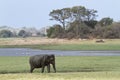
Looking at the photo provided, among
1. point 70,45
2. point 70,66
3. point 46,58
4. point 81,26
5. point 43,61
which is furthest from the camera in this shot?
point 81,26

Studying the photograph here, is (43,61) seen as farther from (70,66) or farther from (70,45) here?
(70,45)

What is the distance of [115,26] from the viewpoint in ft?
378

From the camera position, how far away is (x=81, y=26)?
117 metres

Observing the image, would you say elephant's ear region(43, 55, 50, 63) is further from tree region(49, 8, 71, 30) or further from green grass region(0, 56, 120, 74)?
tree region(49, 8, 71, 30)

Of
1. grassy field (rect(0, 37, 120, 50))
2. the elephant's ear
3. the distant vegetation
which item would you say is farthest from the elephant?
the distant vegetation

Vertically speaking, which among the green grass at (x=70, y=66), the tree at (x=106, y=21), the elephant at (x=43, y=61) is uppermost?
the tree at (x=106, y=21)

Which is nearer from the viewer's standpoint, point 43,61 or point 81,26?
point 43,61

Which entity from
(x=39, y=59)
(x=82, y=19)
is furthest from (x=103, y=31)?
(x=39, y=59)

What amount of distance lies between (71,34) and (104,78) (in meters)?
91.9

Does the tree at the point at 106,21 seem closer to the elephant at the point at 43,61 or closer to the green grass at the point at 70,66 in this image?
the green grass at the point at 70,66

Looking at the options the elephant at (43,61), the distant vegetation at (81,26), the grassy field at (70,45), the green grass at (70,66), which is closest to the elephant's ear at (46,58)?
the elephant at (43,61)

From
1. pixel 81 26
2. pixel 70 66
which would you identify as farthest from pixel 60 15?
pixel 70 66

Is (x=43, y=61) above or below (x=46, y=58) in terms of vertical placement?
below

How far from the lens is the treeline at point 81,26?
11344 centimetres
